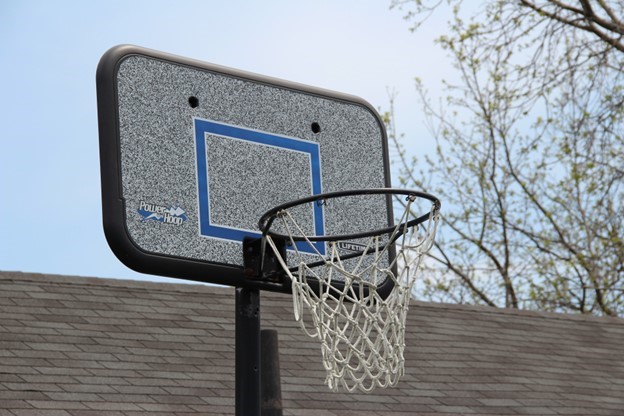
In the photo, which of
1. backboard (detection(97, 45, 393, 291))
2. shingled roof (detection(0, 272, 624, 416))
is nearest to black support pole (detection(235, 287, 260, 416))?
backboard (detection(97, 45, 393, 291))

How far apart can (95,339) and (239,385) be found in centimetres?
340

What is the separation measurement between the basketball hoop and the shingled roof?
2.62 meters

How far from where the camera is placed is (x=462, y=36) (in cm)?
2092

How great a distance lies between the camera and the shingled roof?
8469mm

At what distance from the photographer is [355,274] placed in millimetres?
6047

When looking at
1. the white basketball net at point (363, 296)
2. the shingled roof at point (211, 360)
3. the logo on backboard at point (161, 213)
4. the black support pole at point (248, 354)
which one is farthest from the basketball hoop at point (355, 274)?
the shingled roof at point (211, 360)

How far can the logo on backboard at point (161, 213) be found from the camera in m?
5.57

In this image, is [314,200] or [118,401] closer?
[314,200]

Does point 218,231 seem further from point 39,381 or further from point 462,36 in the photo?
point 462,36

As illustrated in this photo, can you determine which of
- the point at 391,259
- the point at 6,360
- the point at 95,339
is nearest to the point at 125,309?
the point at 95,339

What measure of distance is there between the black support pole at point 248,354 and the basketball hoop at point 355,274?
24cm

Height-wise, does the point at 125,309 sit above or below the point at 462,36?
below

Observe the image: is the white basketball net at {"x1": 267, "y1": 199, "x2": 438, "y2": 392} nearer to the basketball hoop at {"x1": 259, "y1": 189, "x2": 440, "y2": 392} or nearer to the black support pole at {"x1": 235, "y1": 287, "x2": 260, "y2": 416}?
the basketball hoop at {"x1": 259, "y1": 189, "x2": 440, "y2": 392}

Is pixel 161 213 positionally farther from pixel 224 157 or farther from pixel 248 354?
pixel 248 354
